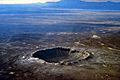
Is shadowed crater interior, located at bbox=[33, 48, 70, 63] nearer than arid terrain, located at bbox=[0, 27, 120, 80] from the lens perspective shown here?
No

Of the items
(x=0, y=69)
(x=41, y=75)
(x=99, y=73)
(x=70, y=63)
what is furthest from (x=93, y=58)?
(x=0, y=69)

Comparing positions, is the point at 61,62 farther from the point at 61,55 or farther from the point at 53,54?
the point at 53,54

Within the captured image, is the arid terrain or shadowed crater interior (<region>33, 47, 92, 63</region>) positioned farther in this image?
shadowed crater interior (<region>33, 47, 92, 63</region>)

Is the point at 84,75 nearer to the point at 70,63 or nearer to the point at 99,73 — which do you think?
the point at 99,73

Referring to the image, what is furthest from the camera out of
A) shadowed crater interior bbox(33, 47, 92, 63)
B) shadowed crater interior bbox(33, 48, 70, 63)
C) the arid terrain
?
shadowed crater interior bbox(33, 48, 70, 63)

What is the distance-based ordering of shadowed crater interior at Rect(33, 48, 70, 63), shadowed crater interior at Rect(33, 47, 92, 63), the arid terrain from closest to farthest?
the arid terrain, shadowed crater interior at Rect(33, 47, 92, 63), shadowed crater interior at Rect(33, 48, 70, 63)

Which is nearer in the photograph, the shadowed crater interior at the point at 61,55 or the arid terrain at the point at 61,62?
the arid terrain at the point at 61,62

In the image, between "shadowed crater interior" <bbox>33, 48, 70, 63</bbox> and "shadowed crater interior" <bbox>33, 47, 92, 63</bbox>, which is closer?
"shadowed crater interior" <bbox>33, 47, 92, 63</bbox>

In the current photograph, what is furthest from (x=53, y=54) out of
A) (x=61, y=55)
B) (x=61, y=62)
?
(x=61, y=62)

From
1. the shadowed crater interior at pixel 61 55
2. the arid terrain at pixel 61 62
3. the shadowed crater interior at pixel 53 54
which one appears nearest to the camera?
the arid terrain at pixel 61 62

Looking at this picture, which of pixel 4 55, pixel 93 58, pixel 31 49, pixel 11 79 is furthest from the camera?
pixel 31 49

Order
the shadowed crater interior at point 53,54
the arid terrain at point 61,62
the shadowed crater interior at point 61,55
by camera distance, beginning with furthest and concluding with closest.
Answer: the shadowed crater interior at point 53,54, the shadowed crater interior at point 61,55, the arid terrain at point 61,62
